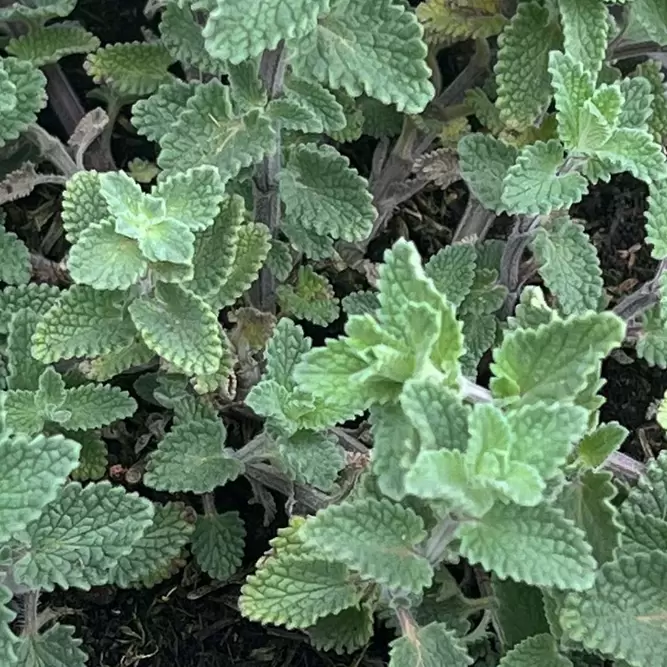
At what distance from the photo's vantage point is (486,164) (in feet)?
4.54

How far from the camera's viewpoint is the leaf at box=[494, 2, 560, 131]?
4.43 ft

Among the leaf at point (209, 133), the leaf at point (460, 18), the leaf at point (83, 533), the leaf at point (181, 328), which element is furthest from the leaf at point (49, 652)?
the leaf at point (460, 18)

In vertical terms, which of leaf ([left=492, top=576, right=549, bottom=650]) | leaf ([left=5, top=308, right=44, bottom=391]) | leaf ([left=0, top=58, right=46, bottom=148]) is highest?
leaf ([left=0, top=58, right=46, bottom=148])

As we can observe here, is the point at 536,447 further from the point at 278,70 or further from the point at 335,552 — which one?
the point at 278,70

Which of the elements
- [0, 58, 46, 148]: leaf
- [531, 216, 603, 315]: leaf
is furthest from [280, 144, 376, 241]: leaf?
[0, 58, 46, 148]: leaf

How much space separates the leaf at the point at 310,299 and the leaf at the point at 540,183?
33 centimetres

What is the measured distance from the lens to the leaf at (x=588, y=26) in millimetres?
1287

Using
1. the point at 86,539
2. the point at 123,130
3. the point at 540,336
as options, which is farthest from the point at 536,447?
the point at 123,130

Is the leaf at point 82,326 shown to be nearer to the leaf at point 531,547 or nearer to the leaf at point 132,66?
the leaf at point 132,66

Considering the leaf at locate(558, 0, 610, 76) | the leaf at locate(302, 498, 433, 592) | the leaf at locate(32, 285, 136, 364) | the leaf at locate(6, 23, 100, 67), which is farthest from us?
the leaf at locate(6, 23, 100, 67)

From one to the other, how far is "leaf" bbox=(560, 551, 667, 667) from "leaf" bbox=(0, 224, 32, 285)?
81cm

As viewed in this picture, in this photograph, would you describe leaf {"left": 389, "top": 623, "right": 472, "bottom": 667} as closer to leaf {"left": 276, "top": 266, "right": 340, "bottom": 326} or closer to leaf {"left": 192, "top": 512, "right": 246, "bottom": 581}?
leaf {"left": 192, "top": 512, "right": 246, "bottom": 581}

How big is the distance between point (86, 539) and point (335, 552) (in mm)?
295

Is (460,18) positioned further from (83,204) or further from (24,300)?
(24,300)
